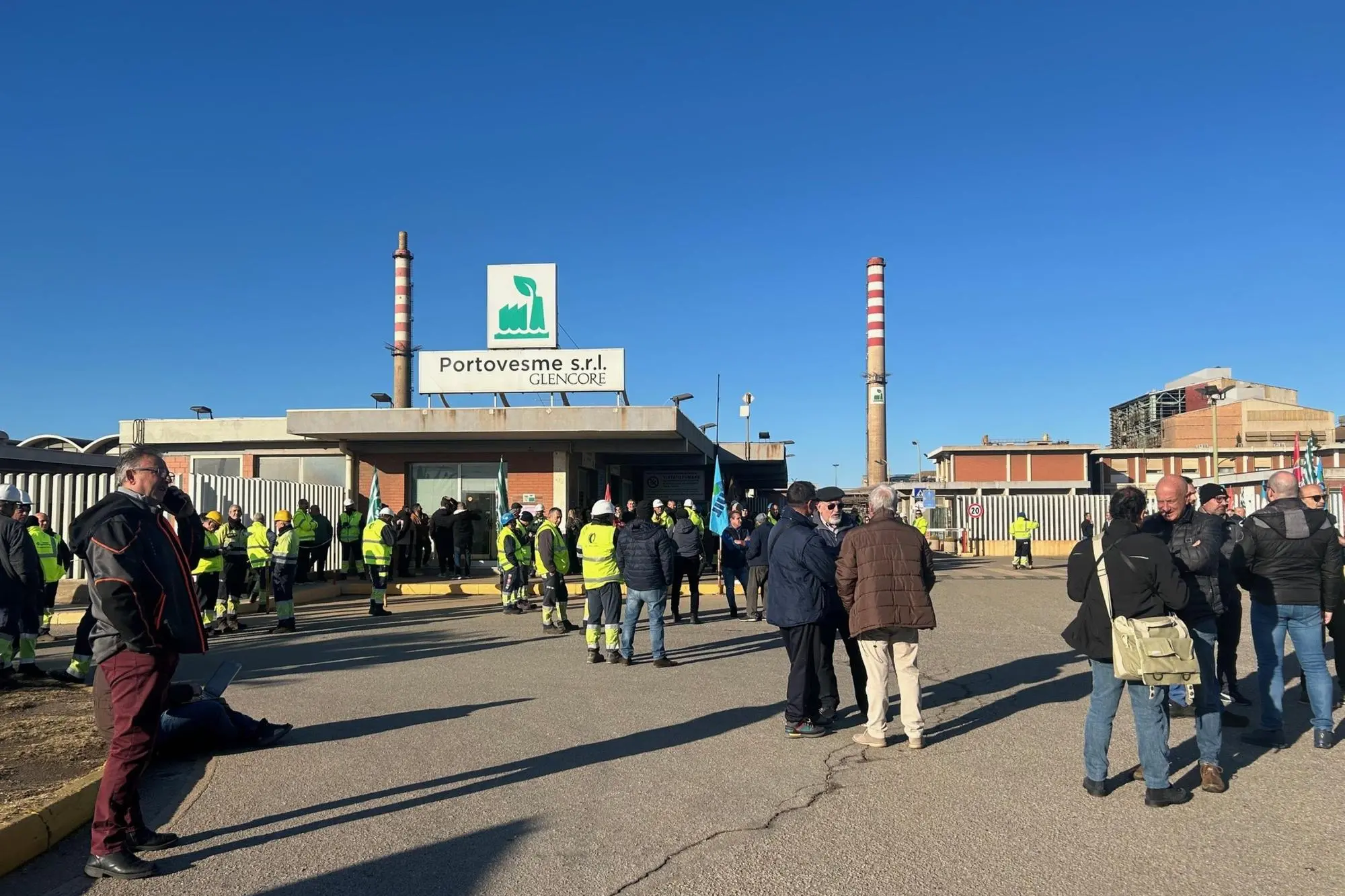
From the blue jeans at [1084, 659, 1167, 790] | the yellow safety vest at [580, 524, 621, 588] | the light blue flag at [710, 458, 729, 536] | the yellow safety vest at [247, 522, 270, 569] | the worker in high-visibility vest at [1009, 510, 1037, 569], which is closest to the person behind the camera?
the blue jeans at [1084, 659, 1167, 790]

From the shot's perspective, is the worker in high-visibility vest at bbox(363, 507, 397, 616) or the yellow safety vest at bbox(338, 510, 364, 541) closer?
the worker in high-visibility vest at bbox(363, 507, 397, 616)

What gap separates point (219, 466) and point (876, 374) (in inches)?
1113

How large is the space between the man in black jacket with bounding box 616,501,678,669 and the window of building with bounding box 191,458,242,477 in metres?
22.4

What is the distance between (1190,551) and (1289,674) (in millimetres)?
4643

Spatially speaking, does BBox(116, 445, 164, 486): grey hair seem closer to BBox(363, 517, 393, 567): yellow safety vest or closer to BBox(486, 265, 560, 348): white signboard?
BBox(363, 517, 393, 567): yellow safety vest

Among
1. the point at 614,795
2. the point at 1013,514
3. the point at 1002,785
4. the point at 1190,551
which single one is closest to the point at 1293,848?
the point at 1002,785

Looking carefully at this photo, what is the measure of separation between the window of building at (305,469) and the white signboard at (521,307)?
19.5ft

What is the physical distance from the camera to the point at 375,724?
788cm

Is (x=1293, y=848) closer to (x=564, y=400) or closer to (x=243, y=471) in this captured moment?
(x=564, y=400)

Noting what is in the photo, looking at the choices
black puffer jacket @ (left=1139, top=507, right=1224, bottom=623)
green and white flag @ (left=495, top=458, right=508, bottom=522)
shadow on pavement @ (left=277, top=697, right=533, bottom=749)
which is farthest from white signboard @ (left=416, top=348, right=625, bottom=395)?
black puffer jacket @ (left=1139, top=507, right=1224, bottom=623)

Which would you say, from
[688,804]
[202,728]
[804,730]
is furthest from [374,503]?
[688,804]

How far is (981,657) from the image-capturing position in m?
11.2

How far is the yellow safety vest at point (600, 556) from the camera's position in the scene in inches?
419

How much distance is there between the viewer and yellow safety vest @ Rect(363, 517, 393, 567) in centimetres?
1535
